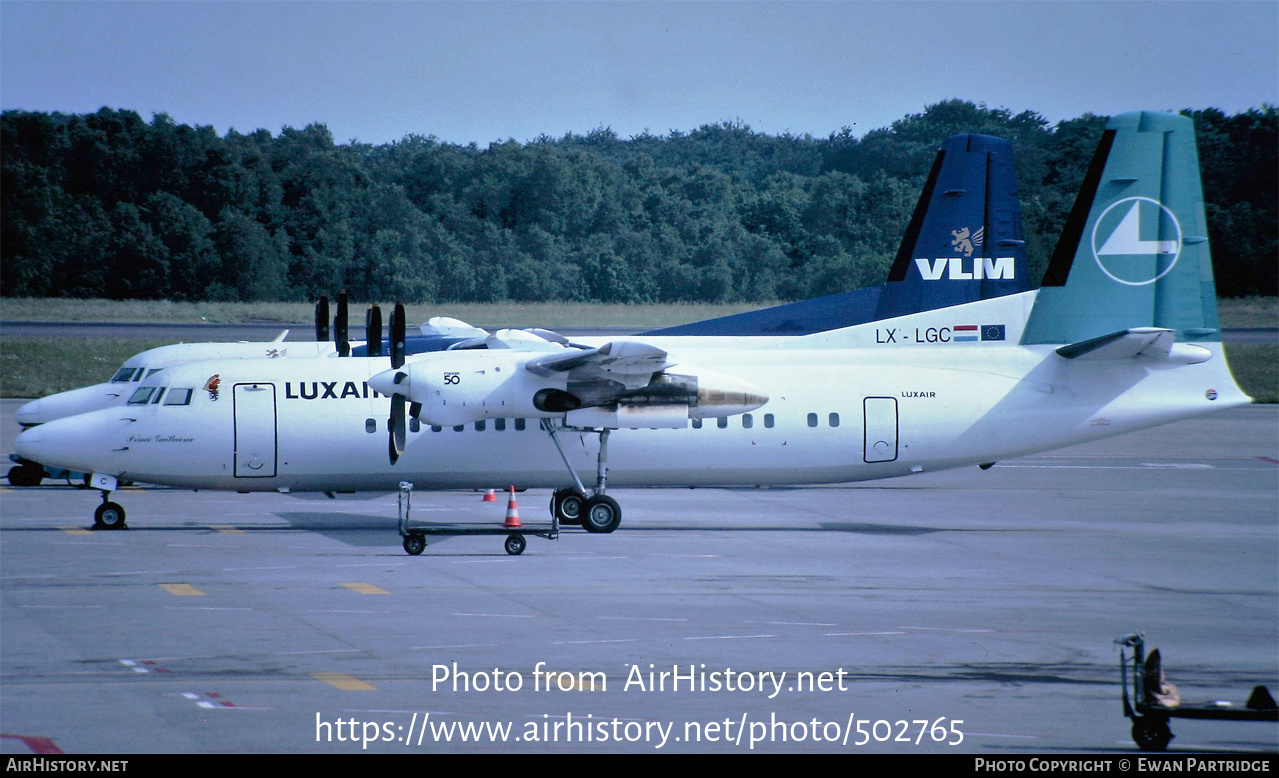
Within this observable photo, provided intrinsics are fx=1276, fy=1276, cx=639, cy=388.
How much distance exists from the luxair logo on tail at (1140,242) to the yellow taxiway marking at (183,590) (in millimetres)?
15787

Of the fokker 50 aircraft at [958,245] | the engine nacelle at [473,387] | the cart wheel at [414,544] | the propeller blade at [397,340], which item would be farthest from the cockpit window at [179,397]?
the cart wheel at [414,544]

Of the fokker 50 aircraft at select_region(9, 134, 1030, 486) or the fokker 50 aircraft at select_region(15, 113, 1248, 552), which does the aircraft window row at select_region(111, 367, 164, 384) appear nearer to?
the fokker 50 aircraft at select_region(9, 134, 1030, 486)

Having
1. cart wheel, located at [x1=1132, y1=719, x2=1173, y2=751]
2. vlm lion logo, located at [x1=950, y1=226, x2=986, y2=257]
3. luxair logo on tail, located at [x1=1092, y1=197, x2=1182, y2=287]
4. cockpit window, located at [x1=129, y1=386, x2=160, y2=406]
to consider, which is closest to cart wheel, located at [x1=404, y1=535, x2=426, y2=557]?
cockpit window, located at [x1=129, y1=386, x2=160, y2=406]

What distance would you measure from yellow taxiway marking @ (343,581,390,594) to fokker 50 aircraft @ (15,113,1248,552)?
4434 mm

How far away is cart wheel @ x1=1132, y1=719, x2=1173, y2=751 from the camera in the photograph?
32.1 ft

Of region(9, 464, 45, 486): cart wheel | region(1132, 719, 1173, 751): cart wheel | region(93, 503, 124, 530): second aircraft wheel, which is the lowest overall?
region(1132, 719, 1173, 751): cart wheel

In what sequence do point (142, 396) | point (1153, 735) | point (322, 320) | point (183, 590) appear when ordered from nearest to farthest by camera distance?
point (1153, 735) < point (183, 590) < point (142, 396) < point (322, 320)

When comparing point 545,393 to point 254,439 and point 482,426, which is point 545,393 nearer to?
point 482,426

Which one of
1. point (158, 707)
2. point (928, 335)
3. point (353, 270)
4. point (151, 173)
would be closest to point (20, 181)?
point (151, 173)

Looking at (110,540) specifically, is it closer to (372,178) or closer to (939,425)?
(939,425)

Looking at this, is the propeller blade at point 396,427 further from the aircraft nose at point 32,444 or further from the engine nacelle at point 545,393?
the aircraft nose at point 32,444

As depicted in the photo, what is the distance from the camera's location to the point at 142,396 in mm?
21594

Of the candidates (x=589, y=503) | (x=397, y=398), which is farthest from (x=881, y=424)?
(x=397, y=398)

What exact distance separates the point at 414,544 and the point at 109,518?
5838mm
